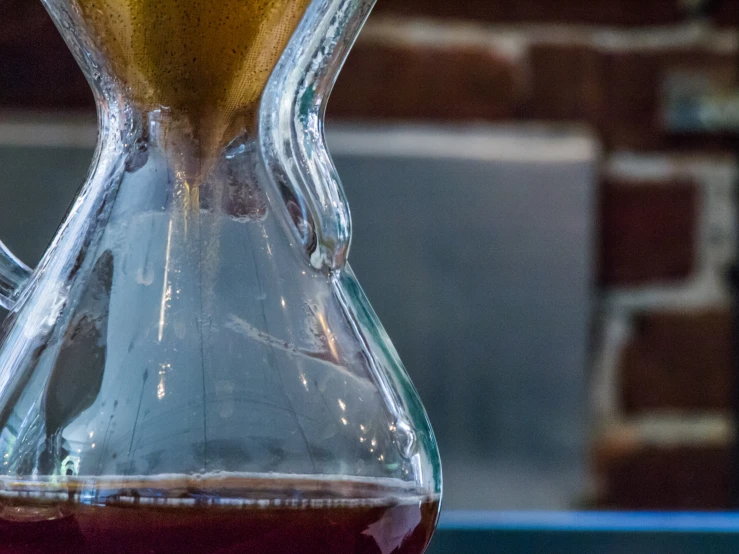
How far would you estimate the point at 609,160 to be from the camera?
52 cm

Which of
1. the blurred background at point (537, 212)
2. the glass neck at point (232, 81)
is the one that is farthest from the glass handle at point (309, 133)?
the blurred background at point (537, 212)

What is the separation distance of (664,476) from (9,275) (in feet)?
1.41

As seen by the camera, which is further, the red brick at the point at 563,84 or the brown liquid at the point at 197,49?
the red brick at the point at 563,84

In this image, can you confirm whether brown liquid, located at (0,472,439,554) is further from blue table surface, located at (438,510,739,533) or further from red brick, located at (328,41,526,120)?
red brick, located at (328,41,526,120)

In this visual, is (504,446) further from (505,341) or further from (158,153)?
(158,153)

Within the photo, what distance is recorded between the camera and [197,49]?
0.50 ft

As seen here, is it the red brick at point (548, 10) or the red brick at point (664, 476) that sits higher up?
the red brick at point (548, 10)

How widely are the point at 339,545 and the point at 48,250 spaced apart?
2.4 inches

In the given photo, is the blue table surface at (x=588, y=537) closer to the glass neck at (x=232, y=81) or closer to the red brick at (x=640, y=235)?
the glass neck at (x=232, y=81)

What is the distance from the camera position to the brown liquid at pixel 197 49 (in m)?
0.15

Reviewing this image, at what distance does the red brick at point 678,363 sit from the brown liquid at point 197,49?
40 centimetres

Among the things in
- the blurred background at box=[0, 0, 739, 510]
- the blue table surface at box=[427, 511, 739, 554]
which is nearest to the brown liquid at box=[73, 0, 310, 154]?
the blue table surface at box=[427, 511, 739, 554]

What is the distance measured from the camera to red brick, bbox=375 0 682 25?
1.65ft

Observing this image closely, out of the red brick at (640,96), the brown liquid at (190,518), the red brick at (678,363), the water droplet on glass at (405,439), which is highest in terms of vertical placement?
the red brick at (640,96)
